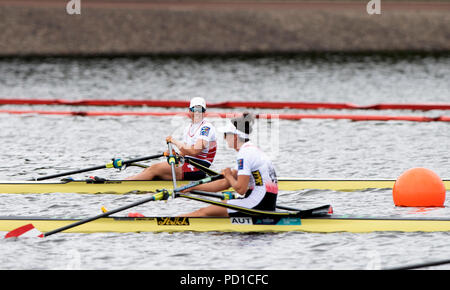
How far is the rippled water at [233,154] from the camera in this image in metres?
10.9

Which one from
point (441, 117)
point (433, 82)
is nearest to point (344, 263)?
point (441, 117)

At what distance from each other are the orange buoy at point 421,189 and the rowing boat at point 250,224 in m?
1.31

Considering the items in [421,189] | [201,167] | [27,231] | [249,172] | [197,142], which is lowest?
[27,231]

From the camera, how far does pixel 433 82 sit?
138ft

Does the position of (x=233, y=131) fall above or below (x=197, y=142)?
above

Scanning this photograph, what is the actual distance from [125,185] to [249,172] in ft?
13.6

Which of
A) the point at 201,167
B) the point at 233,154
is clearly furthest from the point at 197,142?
the point at 233,154

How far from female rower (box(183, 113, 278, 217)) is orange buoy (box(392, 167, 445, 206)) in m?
2.76

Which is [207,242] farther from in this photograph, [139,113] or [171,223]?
[139,113]

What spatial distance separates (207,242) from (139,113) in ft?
54.9

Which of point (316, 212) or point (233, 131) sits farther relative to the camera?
point (316, 212)

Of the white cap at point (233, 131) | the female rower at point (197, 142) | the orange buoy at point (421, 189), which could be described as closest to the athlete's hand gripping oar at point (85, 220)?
the white cap at point (233, 131)

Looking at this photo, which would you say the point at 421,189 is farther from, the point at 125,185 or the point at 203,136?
the point at 125,185

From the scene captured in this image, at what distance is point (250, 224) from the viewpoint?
38.5ft
